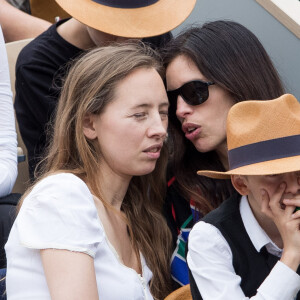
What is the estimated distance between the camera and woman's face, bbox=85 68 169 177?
263cm

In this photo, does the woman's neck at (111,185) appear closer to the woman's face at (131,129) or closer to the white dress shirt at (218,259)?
the woman's face at (131,129)

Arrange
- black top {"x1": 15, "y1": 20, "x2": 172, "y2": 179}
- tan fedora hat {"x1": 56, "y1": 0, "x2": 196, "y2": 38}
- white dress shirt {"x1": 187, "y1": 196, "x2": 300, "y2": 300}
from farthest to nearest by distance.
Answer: black top {"x1": 15, "y1": 20, "x2": 172, "y2": 179} → tan fedora hat {"x1": 56, "y1": 0, "x2": 196, "y2": 38} → white dress shirt {"x1": 187, "y1": 196, "x2": 300, "y2": 300}

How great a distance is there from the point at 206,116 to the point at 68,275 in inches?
37.5

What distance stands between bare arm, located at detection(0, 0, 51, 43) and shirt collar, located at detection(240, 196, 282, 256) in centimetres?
236

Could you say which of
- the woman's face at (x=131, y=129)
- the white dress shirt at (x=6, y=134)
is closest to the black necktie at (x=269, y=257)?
the woman's face at (x=131, y=129)

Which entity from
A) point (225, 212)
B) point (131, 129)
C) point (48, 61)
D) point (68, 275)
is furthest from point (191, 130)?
point (48, 61)

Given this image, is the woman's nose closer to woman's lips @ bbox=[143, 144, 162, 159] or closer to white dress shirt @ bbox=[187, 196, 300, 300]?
woman's lips @ bbox=[143, 144, 162, 159]

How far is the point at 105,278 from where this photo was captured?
2455 mm

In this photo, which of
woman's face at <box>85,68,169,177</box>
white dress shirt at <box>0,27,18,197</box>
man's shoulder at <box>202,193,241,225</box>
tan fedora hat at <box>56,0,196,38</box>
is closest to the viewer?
man's shoulder at <box>202,193,241,225</box>

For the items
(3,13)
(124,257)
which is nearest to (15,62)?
(3,13)

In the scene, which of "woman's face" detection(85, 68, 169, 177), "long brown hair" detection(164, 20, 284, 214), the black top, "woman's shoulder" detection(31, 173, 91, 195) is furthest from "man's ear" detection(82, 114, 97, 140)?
the black top

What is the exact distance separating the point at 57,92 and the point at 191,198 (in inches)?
40.5

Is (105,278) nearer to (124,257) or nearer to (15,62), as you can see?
(124,257)

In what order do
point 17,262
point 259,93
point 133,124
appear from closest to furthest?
point 17,262, point 133,124, point 259,93
